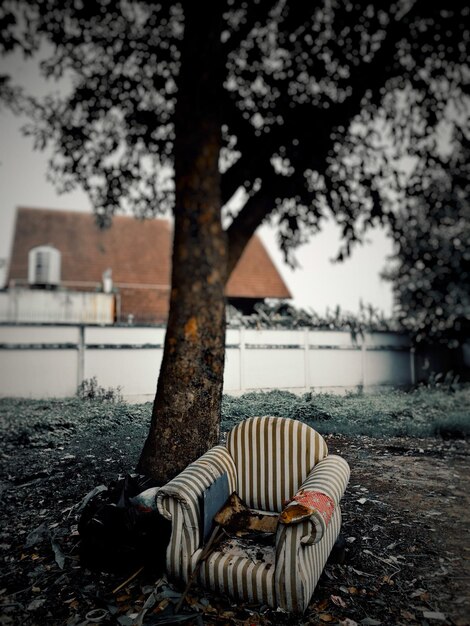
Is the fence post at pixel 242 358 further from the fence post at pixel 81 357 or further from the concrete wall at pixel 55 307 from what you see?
the fence post at pixel 81 357

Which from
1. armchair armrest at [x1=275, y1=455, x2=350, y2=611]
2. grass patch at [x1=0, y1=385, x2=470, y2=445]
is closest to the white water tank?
grass patch at [x1=0, y1=385, x2=470, y2=445]

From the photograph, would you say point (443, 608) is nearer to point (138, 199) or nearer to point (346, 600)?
point (346, 600)

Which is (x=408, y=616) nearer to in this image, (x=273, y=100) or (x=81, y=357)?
(x=81, y=357)

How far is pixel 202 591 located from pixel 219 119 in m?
3.18

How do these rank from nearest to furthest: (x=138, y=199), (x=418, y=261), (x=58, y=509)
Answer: (x=58, y=509), (x=138, y=199), (x=418, y=261)

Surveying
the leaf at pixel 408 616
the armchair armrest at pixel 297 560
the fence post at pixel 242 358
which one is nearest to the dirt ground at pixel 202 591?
the leaf at pixel 408 616

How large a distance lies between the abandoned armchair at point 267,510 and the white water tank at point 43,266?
2735 millimetres

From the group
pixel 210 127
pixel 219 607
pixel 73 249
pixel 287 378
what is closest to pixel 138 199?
pixel 73 249

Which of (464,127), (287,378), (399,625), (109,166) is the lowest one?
(399,625)

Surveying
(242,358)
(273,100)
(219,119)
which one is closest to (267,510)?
(242,358)

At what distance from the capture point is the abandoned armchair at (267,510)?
2.04m

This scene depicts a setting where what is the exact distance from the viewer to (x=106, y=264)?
5.95m

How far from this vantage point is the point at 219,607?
215 centimetres

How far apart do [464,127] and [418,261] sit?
1938mm
